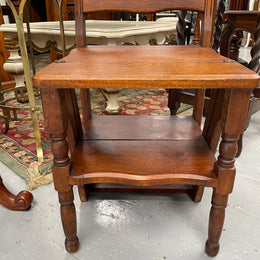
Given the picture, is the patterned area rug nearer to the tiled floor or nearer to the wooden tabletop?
the tiled floor

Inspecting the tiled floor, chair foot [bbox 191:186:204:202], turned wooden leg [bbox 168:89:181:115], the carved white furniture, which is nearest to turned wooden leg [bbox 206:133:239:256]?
the tiled floor

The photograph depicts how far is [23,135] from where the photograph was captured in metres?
1.79

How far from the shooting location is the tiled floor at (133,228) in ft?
3.06

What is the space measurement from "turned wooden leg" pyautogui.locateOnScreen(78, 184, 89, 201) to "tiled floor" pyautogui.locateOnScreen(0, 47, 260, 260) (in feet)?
0.09

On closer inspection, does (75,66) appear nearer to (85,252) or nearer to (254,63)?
(85,252)

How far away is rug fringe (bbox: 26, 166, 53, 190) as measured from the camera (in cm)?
127

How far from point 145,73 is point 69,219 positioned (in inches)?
20.9

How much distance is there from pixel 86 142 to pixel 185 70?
1.52 ft

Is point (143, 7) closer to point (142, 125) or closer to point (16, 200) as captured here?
point (142, 125)

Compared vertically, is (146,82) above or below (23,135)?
above

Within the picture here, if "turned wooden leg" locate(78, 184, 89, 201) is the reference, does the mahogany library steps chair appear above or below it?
above

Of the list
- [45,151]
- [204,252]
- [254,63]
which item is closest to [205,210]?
[204,252]

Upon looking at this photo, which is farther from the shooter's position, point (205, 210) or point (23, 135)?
point (23, 135)

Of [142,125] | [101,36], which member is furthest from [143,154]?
[101,36]
